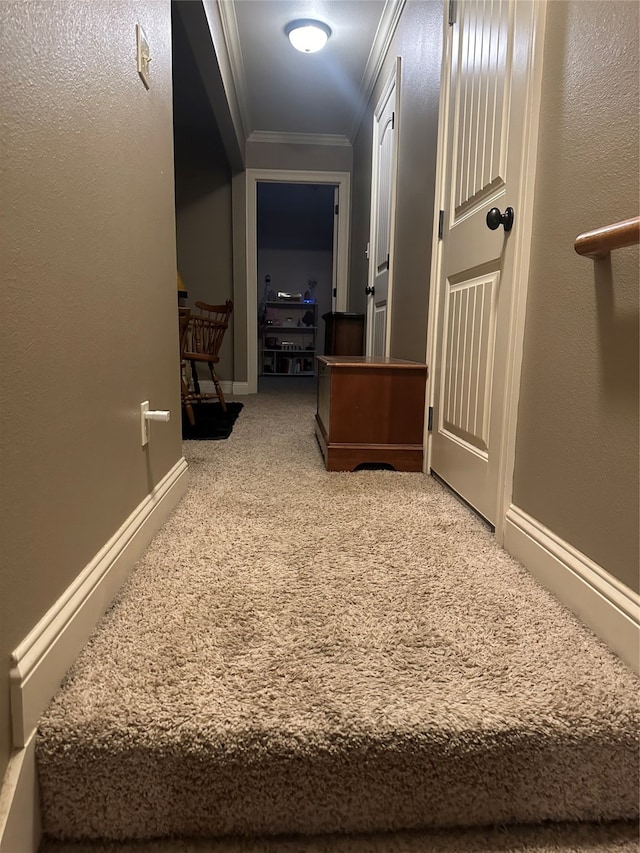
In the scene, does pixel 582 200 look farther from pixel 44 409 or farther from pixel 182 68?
pixel 182 68

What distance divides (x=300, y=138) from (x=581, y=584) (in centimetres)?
485

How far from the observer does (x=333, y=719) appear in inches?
27.2

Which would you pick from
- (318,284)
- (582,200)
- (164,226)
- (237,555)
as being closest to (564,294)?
(582,200)

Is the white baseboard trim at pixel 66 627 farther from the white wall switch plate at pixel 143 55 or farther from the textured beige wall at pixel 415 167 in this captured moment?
the textured beige wall at pixel 415 167

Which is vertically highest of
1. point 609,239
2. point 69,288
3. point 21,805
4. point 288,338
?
point 288,338

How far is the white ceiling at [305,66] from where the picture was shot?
2.91m

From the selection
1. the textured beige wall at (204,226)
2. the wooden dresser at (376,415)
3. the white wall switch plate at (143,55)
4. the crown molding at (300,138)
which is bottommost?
the wooden dresser at (376,415)

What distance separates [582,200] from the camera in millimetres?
1002

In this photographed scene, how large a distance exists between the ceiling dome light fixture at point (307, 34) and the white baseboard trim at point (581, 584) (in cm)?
319

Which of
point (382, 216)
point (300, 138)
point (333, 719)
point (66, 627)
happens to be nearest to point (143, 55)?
point (66, 627)

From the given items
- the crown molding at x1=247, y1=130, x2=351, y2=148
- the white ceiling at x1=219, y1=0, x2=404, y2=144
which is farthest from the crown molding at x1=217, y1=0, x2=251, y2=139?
the crown molding at x1=247, y1=130, x2=351, y2=148

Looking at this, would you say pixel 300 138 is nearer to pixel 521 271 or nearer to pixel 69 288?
pixel 521 271

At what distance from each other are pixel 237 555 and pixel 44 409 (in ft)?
2.06

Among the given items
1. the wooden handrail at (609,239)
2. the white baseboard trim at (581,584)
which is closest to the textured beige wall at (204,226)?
the white baseboard trim at (581,584)
